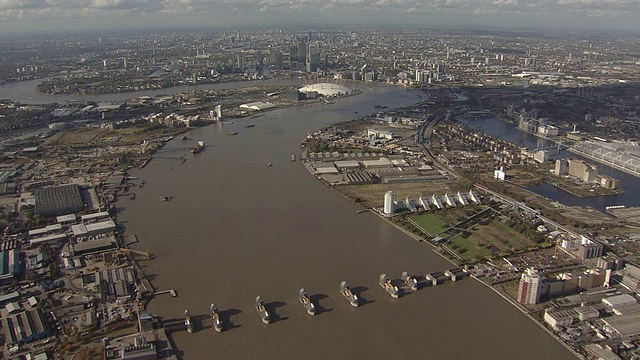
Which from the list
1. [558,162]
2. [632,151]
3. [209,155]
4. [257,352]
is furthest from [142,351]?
[632,151]

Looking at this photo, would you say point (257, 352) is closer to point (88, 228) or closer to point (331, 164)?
point (88, 228)

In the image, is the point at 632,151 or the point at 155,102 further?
the point at 155,102

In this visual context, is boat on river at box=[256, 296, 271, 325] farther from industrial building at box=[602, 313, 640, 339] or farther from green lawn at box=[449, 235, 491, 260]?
industrial building at box=[602, 313, 640, 339]

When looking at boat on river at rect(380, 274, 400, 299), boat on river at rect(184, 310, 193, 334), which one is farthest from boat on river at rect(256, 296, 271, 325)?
boat on river at rect(380, 274, 400, 299)

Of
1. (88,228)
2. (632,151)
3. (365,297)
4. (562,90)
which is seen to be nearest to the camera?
(365,297)

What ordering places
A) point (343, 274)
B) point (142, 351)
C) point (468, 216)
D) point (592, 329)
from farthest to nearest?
1. point (468, 216)
2. point (343, 274)
3. point (592, 329)
4. point (142, 351)

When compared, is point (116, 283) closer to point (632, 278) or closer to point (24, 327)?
point (24, 327)

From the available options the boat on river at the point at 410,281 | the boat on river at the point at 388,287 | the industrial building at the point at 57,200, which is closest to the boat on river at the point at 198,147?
the industrial building at the point at 57,200

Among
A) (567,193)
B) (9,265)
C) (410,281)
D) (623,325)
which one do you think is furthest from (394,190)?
(9,265)
